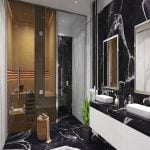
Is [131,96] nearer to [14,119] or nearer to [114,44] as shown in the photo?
[114,44]

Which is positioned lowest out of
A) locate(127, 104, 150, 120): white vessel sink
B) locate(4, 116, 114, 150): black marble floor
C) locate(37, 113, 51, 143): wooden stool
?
locate(4, 116, 114, 150): black marble floor

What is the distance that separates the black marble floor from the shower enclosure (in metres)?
0.38

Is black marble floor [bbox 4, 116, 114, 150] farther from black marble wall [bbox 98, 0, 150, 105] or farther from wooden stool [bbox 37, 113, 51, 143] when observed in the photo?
black marble wall [bbox 98, 0, 150, 105]

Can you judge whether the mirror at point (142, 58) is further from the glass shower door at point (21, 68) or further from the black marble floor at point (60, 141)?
the glass shower door at point (21, 68)

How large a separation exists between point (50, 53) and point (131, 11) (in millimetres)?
2125

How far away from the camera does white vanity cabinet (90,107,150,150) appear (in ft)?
5.67

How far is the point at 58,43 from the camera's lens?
13.4ft

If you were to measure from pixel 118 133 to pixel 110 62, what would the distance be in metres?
1.36

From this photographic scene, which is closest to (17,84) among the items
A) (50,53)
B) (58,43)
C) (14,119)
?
(14,119)

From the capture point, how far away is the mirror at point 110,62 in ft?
9.57

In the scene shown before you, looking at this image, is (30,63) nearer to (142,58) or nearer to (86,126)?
(86,126)

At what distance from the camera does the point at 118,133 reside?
2.16 m

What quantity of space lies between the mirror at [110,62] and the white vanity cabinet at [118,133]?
592 mm

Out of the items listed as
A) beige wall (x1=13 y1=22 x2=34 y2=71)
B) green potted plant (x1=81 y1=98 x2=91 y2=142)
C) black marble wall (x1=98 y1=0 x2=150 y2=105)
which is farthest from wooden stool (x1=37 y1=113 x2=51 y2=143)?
black marble wall (x1=98 y1=0 x2=150 y2=105)
